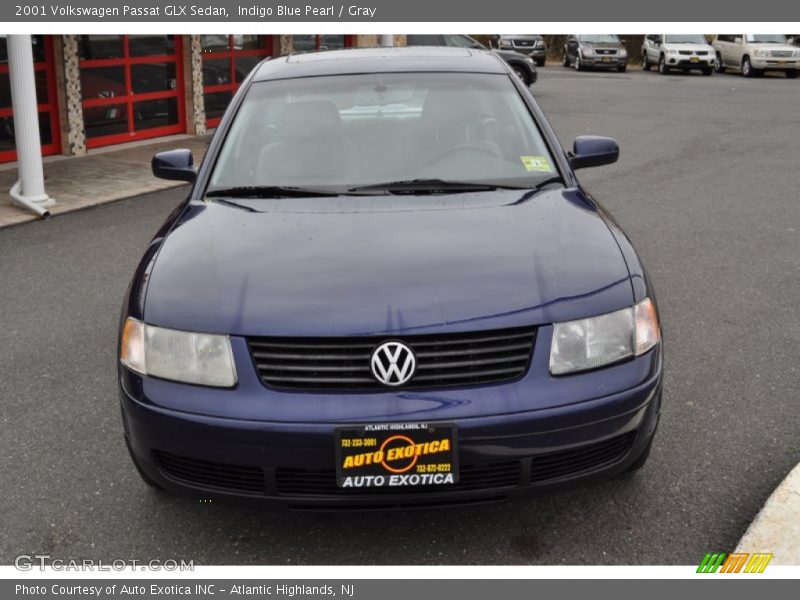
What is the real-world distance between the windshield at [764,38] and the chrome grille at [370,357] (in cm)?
2987

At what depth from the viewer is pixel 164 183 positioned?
1068 centimetres

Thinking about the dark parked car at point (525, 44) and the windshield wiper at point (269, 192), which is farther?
the dark parked car at point (525, 44)

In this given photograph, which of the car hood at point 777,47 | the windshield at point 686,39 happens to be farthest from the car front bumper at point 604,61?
the car hood at point 777,47

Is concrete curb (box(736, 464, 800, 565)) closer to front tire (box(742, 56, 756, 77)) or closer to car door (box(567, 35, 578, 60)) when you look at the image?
front tire (box(742, 56, 756, 77))

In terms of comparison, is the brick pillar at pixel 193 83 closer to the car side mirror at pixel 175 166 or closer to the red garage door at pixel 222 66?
the red garage door at pixel 222 66

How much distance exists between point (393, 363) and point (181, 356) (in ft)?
2.23

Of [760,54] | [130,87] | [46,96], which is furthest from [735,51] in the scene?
→ [46,96]

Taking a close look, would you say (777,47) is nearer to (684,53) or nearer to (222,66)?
(684,53)

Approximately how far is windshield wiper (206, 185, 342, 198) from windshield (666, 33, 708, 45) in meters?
29.3

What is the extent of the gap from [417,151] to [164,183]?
23.4 ft

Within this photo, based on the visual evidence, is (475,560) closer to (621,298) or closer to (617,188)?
(621,298)

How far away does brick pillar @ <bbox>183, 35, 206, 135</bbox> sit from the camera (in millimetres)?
14672

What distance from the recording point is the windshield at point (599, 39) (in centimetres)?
3212

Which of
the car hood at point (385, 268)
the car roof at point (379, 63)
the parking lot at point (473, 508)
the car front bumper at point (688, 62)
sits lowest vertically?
the car front bumper at point (688, 62)
